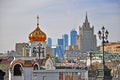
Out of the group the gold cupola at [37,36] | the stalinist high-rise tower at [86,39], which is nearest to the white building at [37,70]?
the gold cupola at [37,36]

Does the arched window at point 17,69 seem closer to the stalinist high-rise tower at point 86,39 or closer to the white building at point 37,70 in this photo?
the white building at point 37,70

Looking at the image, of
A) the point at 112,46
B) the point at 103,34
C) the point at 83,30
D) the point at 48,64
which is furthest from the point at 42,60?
the point at 83,30

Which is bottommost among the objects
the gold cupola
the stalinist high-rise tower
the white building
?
the white building

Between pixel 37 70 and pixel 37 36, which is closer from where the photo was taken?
pixel 37 70

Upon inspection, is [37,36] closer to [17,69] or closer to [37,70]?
[17,69]

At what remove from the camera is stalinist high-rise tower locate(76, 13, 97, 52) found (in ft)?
492

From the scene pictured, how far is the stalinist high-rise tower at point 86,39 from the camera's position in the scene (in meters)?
150

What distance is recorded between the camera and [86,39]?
152 metres

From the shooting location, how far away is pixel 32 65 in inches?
907

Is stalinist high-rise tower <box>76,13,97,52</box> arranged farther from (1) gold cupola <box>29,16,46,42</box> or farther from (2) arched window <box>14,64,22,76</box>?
(2) arched window <box>14,64,22,76</box>

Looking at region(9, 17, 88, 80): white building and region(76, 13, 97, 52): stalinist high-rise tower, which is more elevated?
region(76, 13, 97, 52): stalinist high-rise tower

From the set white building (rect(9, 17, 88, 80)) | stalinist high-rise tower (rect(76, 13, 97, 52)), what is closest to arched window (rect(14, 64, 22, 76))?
white building (rect(9, 17, 88, 80))

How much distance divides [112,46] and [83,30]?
1516 inches

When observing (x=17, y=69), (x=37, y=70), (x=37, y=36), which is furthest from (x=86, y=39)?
(x=37, y=70)
